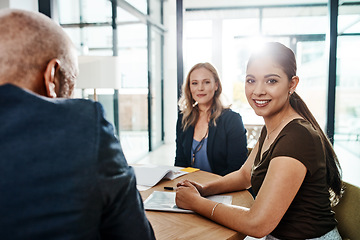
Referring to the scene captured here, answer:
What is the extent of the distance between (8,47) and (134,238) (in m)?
0.47

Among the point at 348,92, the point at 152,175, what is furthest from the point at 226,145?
the point at 348,92

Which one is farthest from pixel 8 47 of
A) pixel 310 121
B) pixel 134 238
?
pixel 310 121

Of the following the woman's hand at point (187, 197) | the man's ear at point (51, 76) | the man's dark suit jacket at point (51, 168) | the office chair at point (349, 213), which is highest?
the man's ear at point (51, 76)

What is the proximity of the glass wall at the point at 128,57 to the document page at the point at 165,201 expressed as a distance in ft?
6.01

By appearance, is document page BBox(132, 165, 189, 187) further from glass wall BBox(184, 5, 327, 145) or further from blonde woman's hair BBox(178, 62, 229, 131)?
glass wall BBox(184, 5, 327, 145)

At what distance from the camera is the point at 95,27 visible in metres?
4.13

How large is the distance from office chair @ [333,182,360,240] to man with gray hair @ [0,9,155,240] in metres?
1.06

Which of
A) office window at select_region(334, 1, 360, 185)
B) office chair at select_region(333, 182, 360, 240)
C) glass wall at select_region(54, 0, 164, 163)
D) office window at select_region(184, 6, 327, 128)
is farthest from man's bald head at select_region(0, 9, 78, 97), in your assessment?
office window at select_region(184, 6, 327, 128)

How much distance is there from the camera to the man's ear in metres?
0.64

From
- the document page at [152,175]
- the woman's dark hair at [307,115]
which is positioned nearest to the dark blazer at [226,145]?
the document page at [152,175]

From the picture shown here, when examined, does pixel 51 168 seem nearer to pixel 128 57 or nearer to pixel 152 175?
pixel 152 175

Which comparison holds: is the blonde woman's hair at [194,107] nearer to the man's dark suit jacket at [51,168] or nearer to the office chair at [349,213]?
the office chair at [349,213]

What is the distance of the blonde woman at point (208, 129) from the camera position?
235cm

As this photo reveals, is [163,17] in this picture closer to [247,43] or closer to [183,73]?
[247,43]
